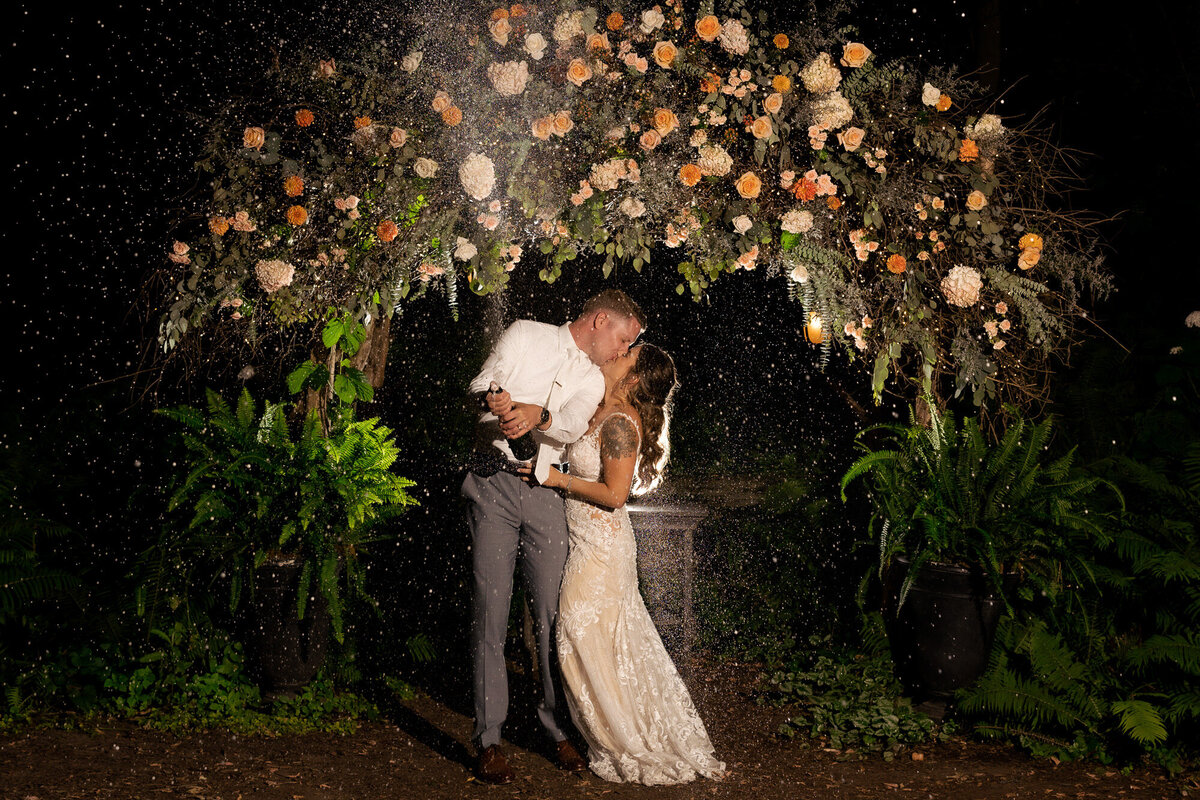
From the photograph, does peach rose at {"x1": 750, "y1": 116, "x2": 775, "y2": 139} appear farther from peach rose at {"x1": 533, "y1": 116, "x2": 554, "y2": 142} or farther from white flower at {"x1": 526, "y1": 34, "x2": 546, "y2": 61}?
→ white flower at {"x1": 526, "y1": 34, "x2": 546, "y2": 61}

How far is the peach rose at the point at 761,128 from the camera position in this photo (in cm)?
443

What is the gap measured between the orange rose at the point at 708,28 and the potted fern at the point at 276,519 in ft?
8.67

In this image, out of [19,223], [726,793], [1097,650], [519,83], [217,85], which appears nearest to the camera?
[726,793]

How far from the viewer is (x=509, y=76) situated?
14.2ft

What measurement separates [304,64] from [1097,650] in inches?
199

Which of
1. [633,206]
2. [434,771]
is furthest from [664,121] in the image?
[434,771]

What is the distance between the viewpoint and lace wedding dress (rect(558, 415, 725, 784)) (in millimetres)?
4102

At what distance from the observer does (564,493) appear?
4.16m

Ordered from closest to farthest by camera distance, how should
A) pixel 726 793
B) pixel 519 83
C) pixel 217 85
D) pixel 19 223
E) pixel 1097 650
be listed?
pixel 726 793, pixel 519 83, pixel 217 85, pixel 1097 650, pixel 19 223

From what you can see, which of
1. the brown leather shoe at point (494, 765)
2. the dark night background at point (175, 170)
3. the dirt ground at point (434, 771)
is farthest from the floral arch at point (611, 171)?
the brown leather shoe at point (494, 765)

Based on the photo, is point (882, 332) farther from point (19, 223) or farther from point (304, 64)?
point (19, 223)

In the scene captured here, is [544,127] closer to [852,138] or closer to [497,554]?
[852,138]

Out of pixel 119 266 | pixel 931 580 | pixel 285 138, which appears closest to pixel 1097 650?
pixel 931 580

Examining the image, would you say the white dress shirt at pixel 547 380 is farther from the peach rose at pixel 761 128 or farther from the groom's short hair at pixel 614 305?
the peach rose at pixel 761 128
